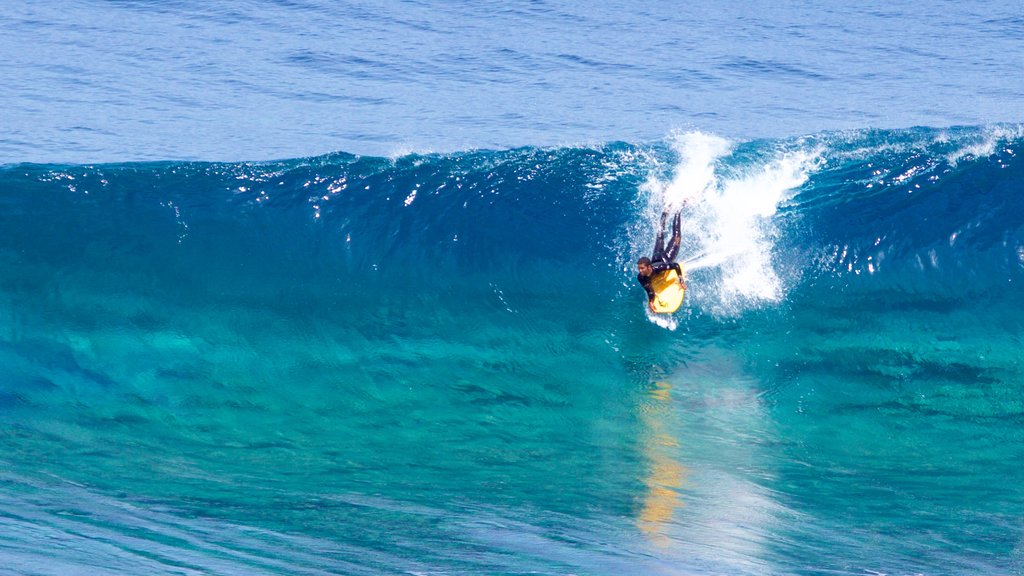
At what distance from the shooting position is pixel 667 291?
441 inches

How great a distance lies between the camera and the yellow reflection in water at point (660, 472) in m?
9.10

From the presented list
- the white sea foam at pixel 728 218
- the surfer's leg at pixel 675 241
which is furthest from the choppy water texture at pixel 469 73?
the surfer's leg at pixel 675 241

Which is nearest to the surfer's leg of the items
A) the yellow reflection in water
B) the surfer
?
the surfer

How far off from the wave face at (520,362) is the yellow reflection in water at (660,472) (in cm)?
3

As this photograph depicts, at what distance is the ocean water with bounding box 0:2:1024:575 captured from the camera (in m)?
8.97

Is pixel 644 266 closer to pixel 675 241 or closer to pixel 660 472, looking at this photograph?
pixel 675 241

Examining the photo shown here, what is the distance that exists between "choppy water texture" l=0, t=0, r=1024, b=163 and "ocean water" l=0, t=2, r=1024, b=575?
12 centimetres

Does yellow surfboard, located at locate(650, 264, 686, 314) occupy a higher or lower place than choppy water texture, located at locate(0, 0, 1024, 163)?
lower

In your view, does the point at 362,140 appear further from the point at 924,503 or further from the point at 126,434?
the point at 924,503

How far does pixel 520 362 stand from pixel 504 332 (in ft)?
1.83

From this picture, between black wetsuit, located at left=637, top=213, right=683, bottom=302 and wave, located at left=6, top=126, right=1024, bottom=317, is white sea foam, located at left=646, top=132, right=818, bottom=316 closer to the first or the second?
wave, located at left=6, top=126, right=1024, bottom=317

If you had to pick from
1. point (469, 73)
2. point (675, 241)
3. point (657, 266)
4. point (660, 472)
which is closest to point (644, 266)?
point (657, 266)

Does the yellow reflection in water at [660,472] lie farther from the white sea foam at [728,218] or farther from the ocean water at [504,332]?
the white sea foam at [728,218]

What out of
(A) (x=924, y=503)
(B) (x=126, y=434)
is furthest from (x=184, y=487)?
(A) (x=924, y=503)
